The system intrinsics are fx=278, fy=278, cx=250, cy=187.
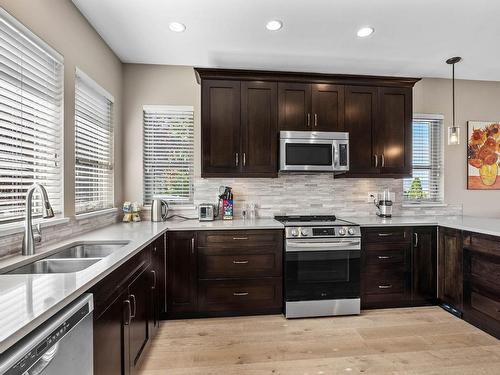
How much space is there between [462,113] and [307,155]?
7.68 ft

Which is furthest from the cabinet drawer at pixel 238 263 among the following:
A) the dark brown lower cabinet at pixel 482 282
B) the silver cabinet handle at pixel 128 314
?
the dark brown lower cabinet at pixel 482 282

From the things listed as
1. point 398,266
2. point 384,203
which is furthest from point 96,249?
point 384,203

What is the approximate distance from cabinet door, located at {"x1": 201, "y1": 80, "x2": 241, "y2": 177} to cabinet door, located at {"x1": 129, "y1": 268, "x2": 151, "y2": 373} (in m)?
1.32

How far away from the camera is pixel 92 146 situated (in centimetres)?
259

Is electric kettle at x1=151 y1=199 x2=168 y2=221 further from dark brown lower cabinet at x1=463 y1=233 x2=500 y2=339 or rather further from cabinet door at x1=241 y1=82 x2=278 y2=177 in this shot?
dark brown lower cabinet at x1=463 y1=233 x2=500 y2=339

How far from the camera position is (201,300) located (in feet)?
8.91

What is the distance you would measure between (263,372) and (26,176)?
2.03 metres

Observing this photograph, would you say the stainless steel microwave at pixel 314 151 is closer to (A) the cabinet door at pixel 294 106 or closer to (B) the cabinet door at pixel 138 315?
(A) the cabinet door at pixel 294 106

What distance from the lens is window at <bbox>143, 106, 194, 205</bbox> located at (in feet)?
11.0

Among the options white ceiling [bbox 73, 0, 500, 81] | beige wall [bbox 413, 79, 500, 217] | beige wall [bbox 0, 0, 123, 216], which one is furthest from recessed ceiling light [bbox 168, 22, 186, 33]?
beige wall [bbox 413, 79, 500, 217]

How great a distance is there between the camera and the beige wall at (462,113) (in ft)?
11.9

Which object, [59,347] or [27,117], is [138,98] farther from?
[59,347]

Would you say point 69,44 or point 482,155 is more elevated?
point 69,44

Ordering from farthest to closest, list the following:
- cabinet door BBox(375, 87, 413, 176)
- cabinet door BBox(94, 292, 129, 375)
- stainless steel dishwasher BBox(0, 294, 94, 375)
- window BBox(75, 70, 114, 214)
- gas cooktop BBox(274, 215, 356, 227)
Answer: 1. cabinet door BBox(375, 87, 413, 176)
2. gas cooktop BBox(274, 215, 356, 227)
3. window BBox(75, 70, 114, 214)
4. cabinet door BBox(94, 292, 129, 375)
5. stainless steel dishwasher BBox(0, 294, 94, 375)
